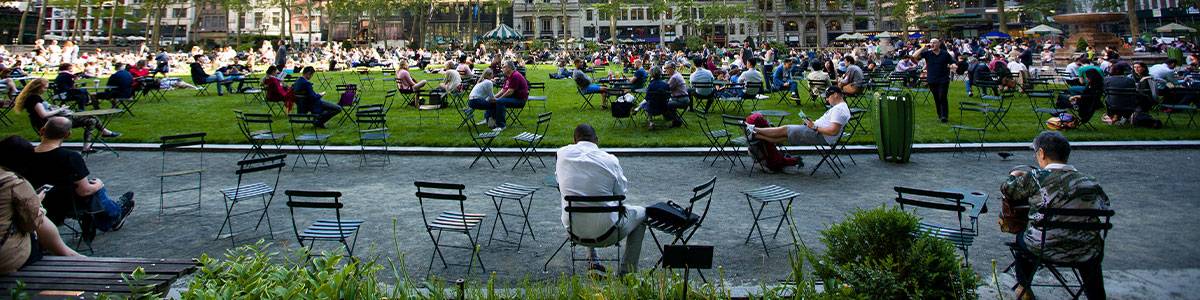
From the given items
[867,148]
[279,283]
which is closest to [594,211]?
[279,283]

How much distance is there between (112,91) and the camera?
786 inches

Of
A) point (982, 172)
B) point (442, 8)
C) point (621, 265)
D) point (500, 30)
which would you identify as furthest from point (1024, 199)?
point (442, 8)

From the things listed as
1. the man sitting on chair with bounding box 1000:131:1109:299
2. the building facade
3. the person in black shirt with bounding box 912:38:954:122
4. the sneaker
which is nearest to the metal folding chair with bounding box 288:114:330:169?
the sneaker

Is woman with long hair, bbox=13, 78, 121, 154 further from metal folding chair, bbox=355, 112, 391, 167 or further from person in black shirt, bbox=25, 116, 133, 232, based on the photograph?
person in black shirt, bbox=25, 116, 133, 232

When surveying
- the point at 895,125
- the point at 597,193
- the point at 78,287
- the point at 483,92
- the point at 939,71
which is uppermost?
the point at 939,71

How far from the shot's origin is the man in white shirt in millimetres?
6352

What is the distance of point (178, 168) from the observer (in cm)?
1311

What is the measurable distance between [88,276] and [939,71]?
15719 mm

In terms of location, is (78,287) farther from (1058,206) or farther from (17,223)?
(1058,206)

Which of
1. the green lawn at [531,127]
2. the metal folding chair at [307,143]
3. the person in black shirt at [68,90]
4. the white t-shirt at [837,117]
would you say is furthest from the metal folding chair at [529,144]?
the person in black shirt at [68,90]

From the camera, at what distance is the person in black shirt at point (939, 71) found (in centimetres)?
1666

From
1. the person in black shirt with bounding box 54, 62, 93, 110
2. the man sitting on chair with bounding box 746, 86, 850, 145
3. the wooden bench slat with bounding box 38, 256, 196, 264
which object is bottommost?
the wooden bench slat with bounding box 38, 256, 196, 264

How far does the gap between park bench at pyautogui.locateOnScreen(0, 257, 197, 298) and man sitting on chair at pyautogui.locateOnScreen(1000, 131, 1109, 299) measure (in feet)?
18.2

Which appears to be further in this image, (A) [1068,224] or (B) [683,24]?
(B) [683,24]
